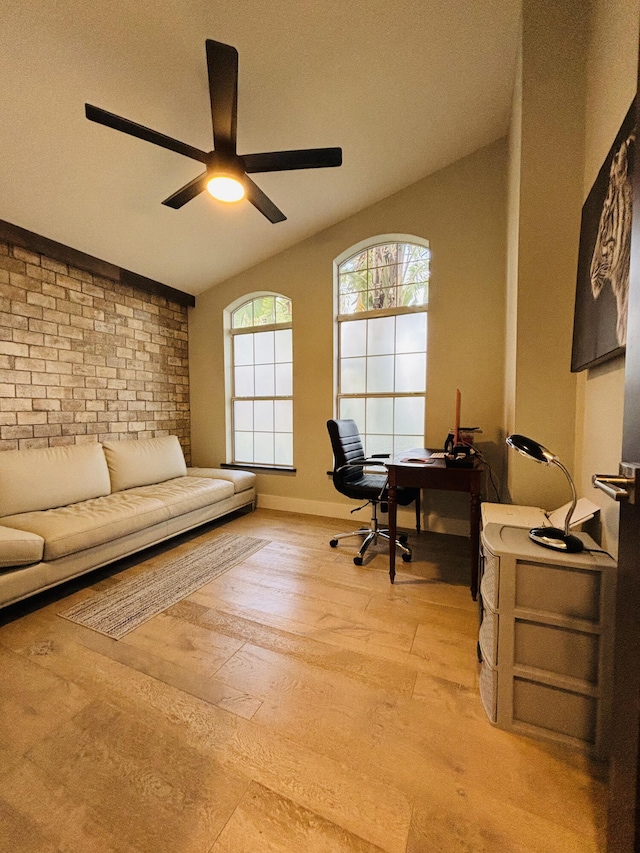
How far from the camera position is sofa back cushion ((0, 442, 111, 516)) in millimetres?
2346

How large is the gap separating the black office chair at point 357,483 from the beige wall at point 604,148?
1186mm

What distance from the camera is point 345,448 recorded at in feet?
9.02

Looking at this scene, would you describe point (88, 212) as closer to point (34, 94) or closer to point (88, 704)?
point (34, 94)

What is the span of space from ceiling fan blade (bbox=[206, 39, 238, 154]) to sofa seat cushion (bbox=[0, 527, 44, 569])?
7.95ft

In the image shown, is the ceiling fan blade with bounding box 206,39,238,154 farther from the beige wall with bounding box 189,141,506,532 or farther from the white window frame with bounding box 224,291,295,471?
the white window frame with bounding box 224,291,295,471

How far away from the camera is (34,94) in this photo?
1.81 metres

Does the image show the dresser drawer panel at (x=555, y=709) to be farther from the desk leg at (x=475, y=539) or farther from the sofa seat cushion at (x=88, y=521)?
the sofa seat cushion at (x=88, y=521)

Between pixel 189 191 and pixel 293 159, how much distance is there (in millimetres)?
723

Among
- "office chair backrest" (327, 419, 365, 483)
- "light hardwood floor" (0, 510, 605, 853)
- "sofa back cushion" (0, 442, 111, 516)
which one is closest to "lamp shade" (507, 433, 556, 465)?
"light hardwood floor" (0, 510, 605, 853)

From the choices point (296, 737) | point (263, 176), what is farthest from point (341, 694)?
point (263, 176)

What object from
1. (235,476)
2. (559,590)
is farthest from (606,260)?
(235,476)

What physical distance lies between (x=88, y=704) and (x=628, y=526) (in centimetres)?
187

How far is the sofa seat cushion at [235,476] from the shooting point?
352 cm

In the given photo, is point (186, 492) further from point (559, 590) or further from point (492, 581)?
point (559, 590)
